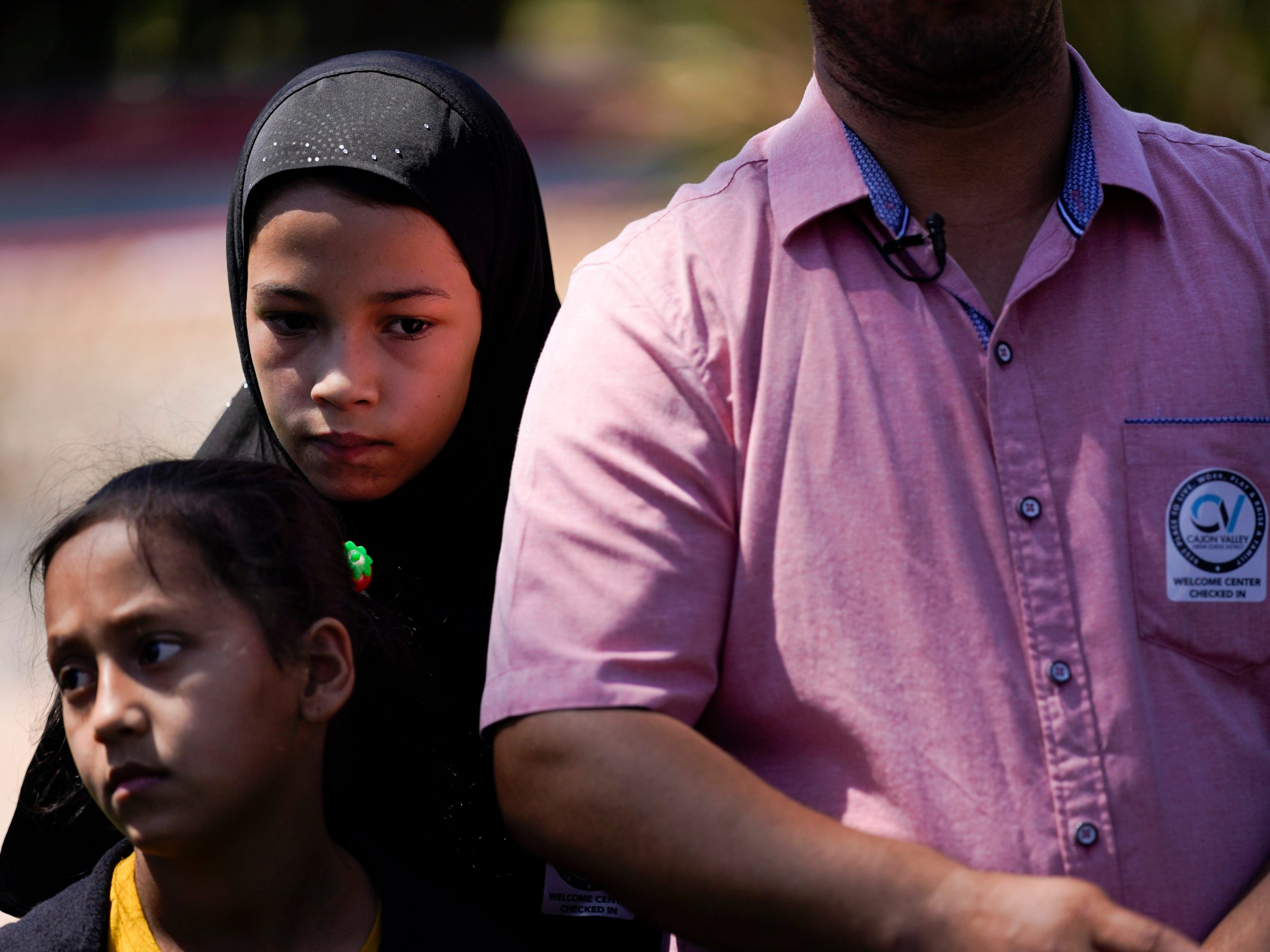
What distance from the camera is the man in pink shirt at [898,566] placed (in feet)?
4.86

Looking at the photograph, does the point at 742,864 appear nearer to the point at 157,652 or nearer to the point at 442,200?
Result: the point at 157,652

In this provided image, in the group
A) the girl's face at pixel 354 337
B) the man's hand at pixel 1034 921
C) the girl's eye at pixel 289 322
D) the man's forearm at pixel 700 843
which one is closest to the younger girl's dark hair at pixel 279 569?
the girl's face at pixel 354 337

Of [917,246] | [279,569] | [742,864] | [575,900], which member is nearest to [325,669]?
[279,569]

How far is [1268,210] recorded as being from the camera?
67.6 inches

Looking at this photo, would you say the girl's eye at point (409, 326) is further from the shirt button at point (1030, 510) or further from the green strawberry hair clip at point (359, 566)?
the shirt button at point (1030, 510)

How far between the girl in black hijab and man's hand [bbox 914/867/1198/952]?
0.81 m

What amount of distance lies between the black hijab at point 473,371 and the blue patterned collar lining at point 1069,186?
2.58ft

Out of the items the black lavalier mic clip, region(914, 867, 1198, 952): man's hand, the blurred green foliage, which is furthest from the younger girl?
the blurred green foliage

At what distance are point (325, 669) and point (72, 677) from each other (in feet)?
1.00

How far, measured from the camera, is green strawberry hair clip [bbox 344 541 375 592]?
210 centimetres

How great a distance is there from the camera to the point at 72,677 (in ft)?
5.90

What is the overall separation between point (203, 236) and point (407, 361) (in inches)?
321

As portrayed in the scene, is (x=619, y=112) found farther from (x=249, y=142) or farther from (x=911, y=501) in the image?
(x=911, y=501)

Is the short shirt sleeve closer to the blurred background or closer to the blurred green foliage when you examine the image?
the blurred background
